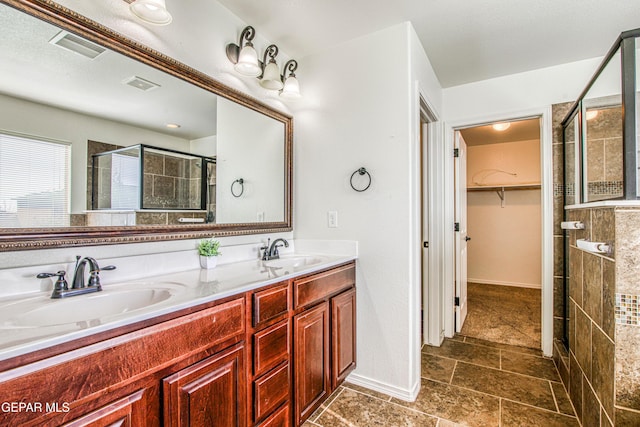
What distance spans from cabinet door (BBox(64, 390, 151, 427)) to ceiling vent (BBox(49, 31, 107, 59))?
1.29m

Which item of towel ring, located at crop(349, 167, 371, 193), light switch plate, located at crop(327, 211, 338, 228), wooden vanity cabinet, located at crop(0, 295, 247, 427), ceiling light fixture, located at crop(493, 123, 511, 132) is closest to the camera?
wooden vanity cabinet, located at crop(0, 295, 247, 427)

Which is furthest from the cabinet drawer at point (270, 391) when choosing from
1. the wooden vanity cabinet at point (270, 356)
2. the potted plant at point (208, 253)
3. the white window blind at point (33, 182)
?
the white window blind at point (33, 182)

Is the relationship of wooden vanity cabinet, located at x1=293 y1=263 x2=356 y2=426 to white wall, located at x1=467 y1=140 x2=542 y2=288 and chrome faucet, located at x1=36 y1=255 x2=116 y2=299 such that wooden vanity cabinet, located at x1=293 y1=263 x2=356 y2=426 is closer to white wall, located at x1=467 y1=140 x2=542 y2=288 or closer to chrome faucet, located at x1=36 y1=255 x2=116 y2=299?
chrome faucet, located at x1=36 y1=255 x2=116 y2=299

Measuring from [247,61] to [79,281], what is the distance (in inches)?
53.7

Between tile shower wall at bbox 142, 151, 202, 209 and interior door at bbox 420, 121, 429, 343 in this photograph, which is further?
interior door at bbox 420, 121, 429, 343

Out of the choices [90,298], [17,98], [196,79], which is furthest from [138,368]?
[196,79]

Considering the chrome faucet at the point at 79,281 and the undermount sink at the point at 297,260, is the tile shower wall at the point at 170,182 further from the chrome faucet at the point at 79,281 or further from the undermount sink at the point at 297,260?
the undermount sink at the point at 297,260

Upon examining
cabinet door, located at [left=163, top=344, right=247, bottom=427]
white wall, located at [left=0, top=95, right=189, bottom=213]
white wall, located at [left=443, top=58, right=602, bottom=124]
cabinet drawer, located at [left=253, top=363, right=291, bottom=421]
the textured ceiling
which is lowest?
cabinet drawer, located at [left=253, top=363, right=291, bottom=421]

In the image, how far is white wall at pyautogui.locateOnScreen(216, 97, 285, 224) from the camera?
1.86 metres

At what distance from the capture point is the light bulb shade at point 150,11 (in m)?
1.29

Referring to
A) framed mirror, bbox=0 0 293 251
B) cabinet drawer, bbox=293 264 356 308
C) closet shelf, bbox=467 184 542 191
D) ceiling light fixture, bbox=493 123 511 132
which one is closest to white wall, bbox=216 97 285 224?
framed mirror, bbox=0 0 293 251

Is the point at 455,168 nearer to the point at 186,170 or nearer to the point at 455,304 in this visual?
the point at 455,304

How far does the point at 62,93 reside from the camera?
1.22 metres

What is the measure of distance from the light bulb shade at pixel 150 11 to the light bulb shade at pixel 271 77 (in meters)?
0.69
